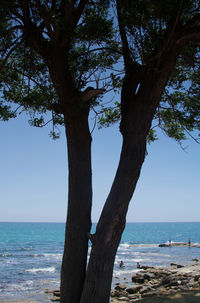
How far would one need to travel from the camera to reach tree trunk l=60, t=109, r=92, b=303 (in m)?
6.11

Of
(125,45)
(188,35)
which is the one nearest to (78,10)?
(125,45)

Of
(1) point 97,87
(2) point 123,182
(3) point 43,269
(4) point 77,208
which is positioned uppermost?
(1) point 97,87

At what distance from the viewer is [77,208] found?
6.35 metres

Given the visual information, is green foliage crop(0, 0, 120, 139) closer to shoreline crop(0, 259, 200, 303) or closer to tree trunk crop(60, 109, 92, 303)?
tree trunk crop(60, 109, 92, 303)

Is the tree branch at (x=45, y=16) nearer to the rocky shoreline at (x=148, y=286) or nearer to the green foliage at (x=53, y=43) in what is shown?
the green foliage at (x=53, y=43)

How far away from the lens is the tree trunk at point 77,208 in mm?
6113

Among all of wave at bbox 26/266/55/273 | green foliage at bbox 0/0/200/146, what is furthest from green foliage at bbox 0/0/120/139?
wave at bbox 26/266/55/273

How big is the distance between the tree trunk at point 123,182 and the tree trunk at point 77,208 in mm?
442

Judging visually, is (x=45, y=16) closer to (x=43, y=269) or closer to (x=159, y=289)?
A: (x=159, y=289)

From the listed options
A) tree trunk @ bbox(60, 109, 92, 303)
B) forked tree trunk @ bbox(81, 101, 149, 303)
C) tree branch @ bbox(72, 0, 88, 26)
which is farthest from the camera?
tree branch @ bbox(72, 0, 88, 26)

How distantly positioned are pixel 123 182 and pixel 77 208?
1.11m

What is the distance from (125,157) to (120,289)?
12.9 m

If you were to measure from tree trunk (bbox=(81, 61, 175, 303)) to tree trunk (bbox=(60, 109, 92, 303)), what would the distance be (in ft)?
1.45

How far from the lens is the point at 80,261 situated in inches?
244
